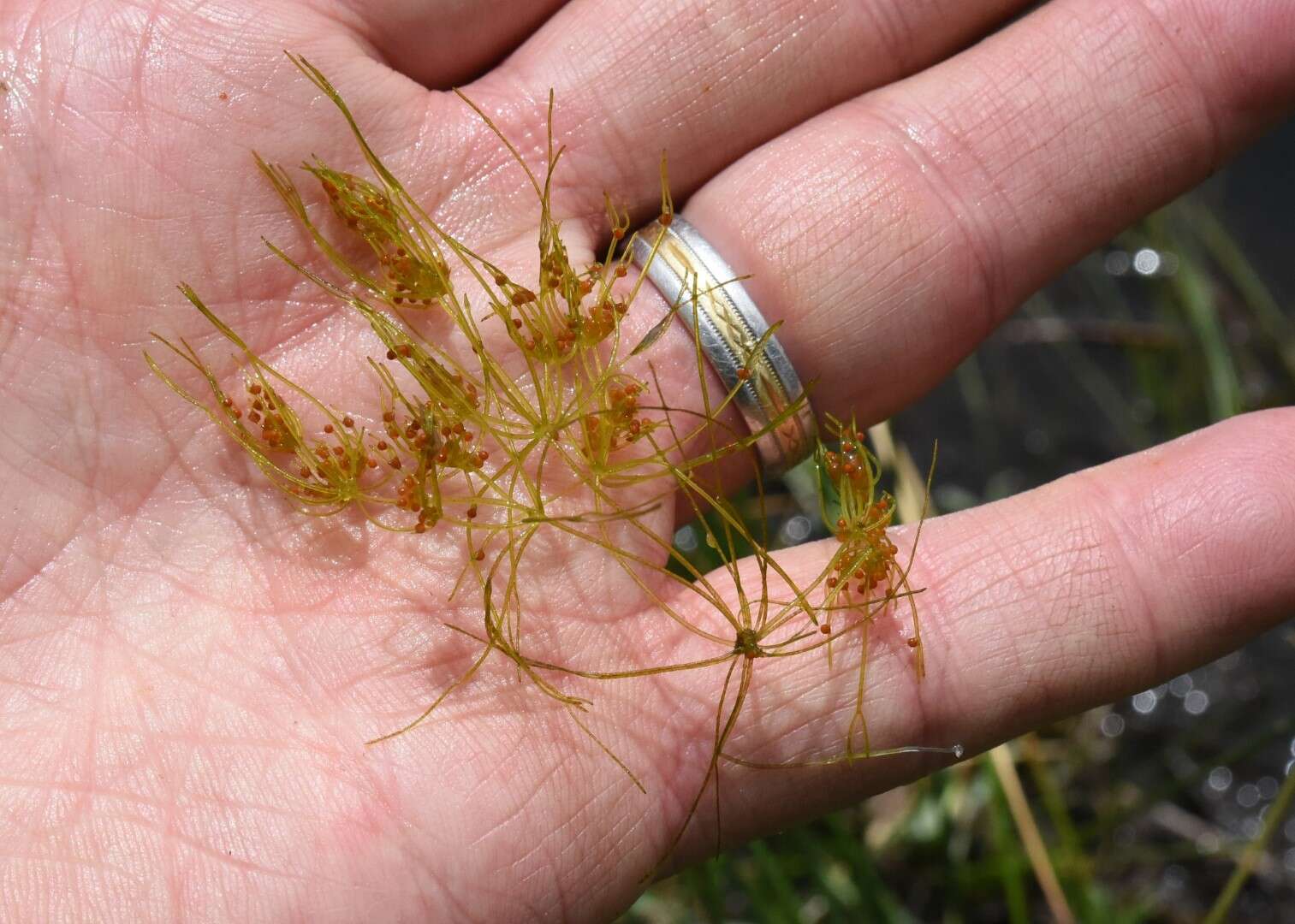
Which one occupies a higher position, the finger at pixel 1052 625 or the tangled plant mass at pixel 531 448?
the tangled plant mass at pixel 531 448

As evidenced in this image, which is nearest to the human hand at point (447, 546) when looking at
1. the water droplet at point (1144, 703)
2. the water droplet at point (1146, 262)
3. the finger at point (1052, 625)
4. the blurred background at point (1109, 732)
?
the finger at point (1052, 625)

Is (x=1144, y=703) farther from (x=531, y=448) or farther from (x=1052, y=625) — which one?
(x=531, y=448)

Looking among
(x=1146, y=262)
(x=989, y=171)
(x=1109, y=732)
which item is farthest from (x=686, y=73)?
(x=1109, y=732)

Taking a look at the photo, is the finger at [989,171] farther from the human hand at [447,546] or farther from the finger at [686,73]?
the finger at [686,73]

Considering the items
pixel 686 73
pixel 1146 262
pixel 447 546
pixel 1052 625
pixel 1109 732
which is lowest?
pixel 1109 732

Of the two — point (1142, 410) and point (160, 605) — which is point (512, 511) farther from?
point (1142, 410)

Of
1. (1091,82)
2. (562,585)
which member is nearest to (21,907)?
(562,585)

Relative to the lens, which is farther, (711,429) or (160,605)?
(711,429)
